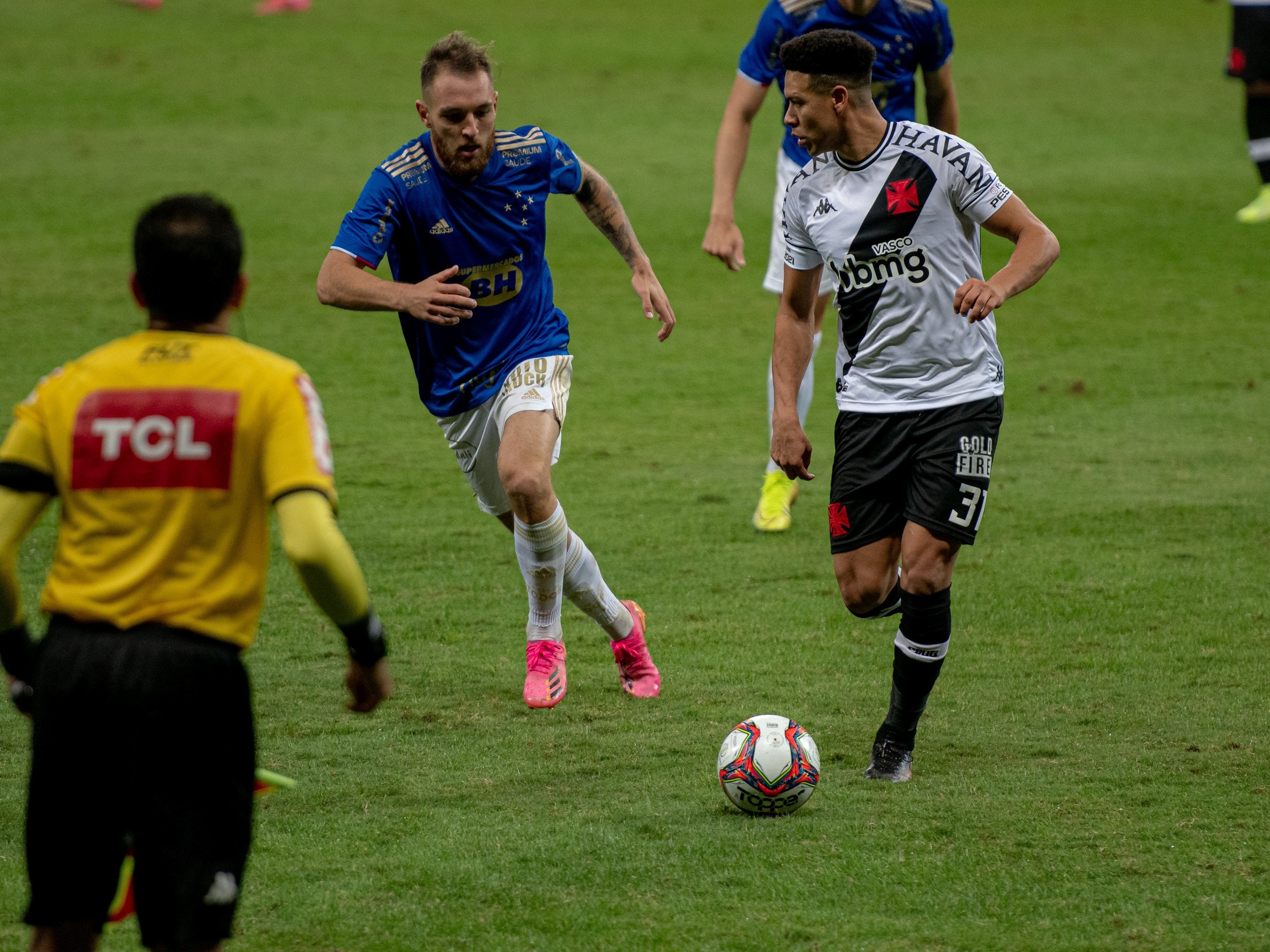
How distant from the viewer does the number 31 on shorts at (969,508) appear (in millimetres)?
4887

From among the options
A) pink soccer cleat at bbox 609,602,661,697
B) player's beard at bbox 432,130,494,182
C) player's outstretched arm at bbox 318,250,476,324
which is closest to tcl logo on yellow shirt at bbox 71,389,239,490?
player's outstretched arm at bbox 318,250,476,324

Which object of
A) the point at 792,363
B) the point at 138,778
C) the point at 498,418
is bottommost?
the point at 498,418

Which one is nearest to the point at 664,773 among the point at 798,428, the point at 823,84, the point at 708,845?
the point at 708,845

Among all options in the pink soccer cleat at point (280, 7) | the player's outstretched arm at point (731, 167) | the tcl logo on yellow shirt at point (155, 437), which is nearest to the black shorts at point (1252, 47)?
the player's outstretched arm at point (731, 167)

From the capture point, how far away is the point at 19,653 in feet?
10.3

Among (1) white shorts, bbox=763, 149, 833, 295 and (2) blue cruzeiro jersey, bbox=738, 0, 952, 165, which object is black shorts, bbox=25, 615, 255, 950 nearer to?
(1) white shorts, bbox=763, 149, 833, 295

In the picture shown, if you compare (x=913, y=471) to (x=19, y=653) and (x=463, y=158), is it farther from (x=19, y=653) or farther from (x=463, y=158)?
(x=19, y=653)

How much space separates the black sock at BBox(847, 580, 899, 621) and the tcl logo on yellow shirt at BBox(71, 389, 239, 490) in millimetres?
2813

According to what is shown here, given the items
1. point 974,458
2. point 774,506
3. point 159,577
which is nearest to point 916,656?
point 974,458

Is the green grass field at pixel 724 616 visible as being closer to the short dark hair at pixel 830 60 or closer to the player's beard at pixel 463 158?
the player's beard at pixel 463 158

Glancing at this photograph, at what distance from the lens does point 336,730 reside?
5.49m

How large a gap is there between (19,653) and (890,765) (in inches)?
109

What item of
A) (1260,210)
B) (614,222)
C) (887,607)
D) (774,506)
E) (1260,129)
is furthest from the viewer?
(1260,210)

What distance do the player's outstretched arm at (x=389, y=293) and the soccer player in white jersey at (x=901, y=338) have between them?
1106mm
